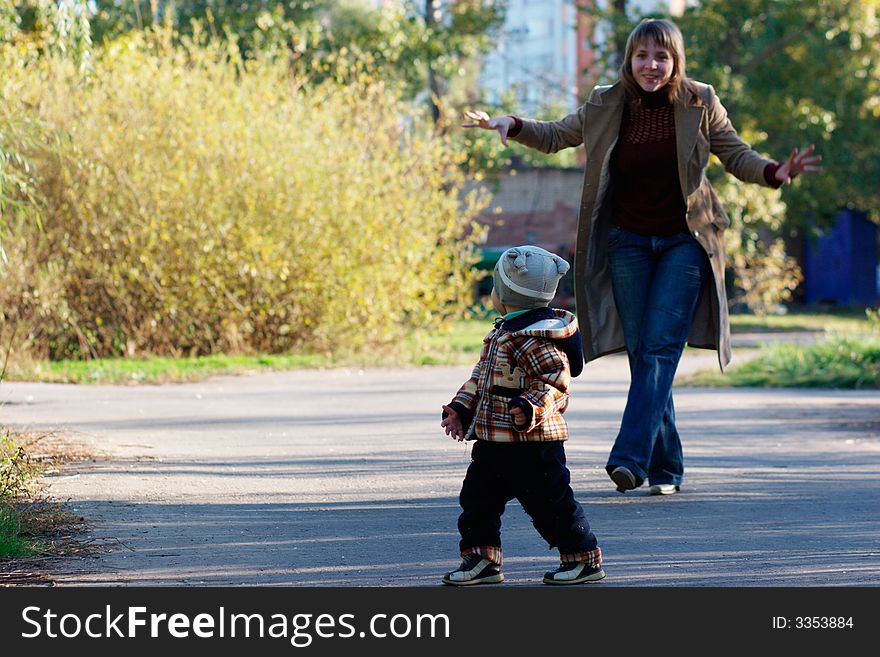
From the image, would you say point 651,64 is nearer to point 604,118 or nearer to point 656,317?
point 604,118

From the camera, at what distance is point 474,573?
4586 mm

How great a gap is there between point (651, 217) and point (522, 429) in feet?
7.13

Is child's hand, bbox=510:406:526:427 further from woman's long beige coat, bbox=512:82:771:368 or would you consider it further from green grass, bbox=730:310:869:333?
green grass, bbox=730:310:869:333

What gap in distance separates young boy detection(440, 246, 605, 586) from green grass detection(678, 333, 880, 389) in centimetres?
795

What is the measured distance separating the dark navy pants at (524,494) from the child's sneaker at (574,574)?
0.16 ft

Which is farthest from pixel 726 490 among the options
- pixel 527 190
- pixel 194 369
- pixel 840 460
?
pixel 527 190

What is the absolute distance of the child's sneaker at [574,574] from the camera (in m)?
4.55

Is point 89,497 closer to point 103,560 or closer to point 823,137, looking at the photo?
point 103,560

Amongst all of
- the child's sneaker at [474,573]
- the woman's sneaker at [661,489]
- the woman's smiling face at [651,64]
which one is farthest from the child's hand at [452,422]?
the woman's smiling face at [651,64]

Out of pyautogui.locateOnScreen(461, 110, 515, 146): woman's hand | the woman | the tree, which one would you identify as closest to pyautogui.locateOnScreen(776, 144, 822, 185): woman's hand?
the woman

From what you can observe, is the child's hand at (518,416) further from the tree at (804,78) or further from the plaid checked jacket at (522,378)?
the tree at (804,78)

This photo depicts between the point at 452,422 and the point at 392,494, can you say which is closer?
the point at 452,422

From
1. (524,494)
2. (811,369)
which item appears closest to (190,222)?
(811,369)

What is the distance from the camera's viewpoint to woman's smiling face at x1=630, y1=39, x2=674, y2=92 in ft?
20.4
